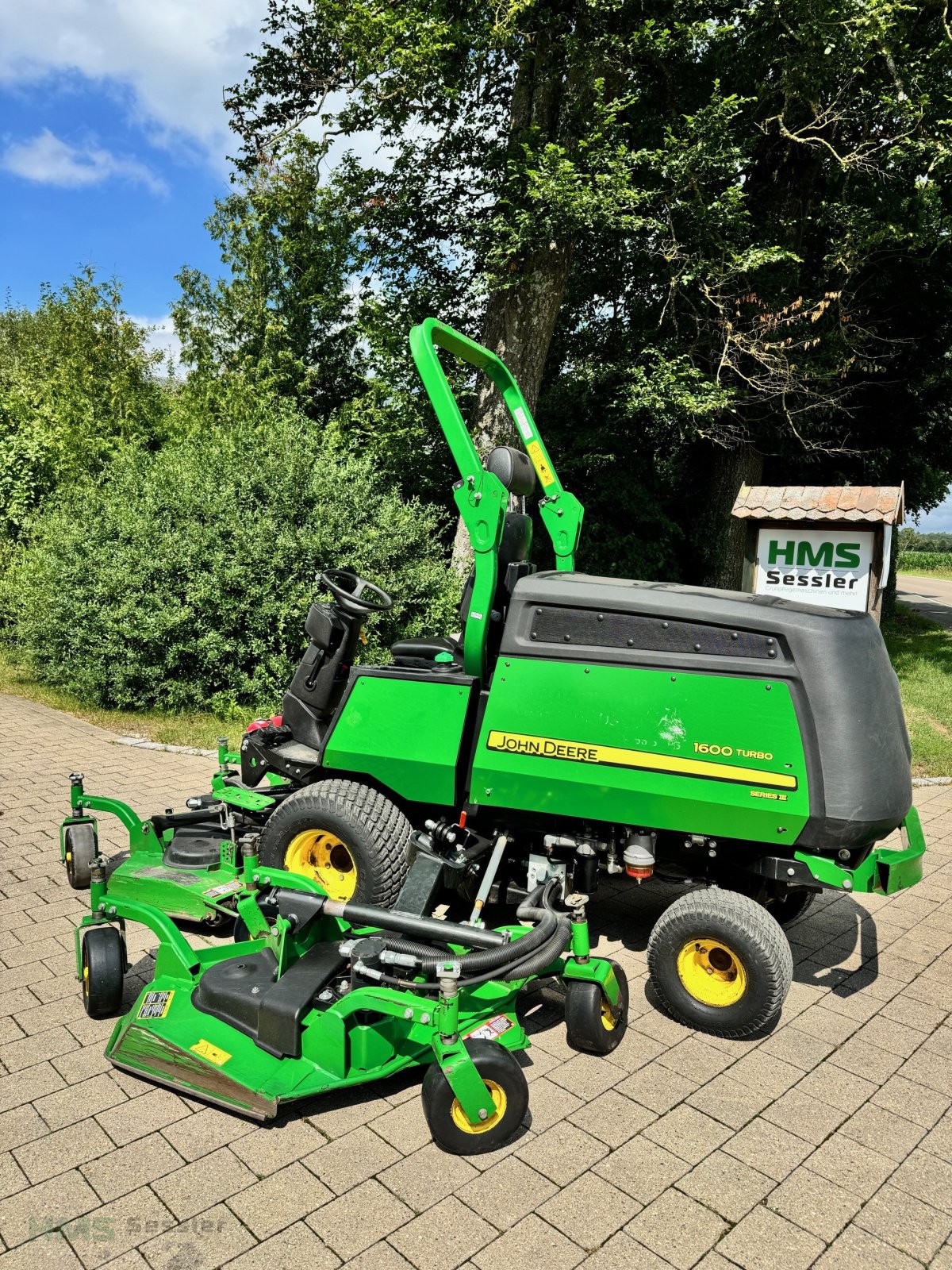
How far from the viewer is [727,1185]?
2.76m

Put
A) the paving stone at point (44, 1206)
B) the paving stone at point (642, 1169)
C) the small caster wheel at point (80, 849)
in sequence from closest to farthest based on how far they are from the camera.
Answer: the paving stone at point (44, 1206) < the paving stone at point (642, 1169) < the small caster wheel at point (80, 849)

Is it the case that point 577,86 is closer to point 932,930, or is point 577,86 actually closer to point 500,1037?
point 932,930

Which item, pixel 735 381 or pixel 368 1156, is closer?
pixel 368 1156

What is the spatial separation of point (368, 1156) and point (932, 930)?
3.21 m

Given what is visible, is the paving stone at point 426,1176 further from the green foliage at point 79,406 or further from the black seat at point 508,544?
the green foliage at point 79,406

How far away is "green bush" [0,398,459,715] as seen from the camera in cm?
855

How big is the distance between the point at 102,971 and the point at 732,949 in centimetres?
235

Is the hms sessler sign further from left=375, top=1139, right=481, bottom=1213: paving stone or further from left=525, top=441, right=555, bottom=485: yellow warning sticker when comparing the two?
left=375, top=1139, right=481, bottom=1213: paving stone

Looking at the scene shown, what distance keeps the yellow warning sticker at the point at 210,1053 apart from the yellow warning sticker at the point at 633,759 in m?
1.48

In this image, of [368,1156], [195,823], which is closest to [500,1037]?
[368,1156]

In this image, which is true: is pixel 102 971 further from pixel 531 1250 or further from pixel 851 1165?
pixel 851 1165

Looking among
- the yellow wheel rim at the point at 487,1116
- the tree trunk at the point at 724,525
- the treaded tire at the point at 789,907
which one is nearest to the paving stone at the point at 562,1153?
the yellow wheel rim at the point at 487,1116

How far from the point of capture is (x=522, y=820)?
157 inches

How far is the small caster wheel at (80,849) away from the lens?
470 centimetres
